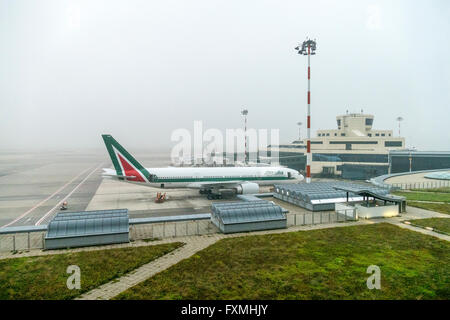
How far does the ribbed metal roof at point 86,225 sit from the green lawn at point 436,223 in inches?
1104

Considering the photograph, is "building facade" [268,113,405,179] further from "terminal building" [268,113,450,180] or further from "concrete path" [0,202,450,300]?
"concrete path" [0,202,450,300]

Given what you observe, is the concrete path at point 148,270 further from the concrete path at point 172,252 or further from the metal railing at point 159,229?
the metal railing at point 159,229

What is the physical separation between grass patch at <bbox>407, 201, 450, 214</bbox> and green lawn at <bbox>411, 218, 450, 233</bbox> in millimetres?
4901

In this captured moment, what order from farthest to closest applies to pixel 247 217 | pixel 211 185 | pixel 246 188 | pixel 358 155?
pixel 358 155 → pixel 246 188 → pixel 211 185 → pixel 247 217

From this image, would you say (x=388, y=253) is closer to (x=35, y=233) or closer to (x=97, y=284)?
(x=97, y=284)

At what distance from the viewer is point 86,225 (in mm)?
23219

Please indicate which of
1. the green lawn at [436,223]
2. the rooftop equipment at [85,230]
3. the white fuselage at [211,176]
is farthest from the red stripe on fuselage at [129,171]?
the green lawn at [436,223]

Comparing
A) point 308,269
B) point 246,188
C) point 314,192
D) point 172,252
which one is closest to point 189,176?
point 246,188

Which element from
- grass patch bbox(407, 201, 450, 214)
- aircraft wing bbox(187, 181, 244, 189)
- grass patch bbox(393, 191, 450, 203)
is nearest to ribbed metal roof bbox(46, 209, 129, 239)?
aircraft wing bbox(187, 181, 244, 189)

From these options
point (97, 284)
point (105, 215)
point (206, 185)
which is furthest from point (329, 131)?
point (97, 284)

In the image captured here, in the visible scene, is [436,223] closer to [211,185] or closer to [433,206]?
[433,206]

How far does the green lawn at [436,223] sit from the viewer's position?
2698cm

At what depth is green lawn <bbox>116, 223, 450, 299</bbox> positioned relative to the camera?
15258 mm

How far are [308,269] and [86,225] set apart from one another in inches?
679
